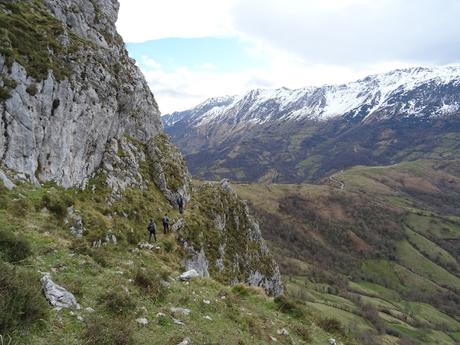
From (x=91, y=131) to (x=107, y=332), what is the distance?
3218cm

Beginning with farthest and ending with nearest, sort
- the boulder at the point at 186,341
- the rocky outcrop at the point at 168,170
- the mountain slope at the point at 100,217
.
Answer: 1. the rocky outcrop at the point at 168,170
2. the mountain slope at the point at 100,217
3. the boulder at the point at 186,341

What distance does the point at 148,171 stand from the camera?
55625 mm

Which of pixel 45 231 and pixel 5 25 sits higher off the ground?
pixel 5 25

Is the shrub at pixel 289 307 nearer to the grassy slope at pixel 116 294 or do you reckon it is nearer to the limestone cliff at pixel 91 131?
the grassy slope at pixel 116 294

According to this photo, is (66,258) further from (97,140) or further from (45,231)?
(97,140)

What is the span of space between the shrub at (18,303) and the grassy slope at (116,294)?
26 cm

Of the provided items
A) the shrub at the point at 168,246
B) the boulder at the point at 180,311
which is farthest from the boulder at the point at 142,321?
the shrub at the point at 168,246

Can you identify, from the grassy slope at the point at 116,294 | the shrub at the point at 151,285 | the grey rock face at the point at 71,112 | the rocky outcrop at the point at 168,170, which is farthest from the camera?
the rocky outcrop at the point at 168,170

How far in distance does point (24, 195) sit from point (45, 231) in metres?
5.15

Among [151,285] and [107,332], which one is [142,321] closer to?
[107,332]

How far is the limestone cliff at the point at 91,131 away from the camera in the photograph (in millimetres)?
32562

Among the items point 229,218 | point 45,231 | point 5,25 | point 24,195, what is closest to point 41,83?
point 5,25

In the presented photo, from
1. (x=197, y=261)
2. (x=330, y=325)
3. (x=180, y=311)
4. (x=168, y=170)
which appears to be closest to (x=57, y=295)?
(x=180, y=311)

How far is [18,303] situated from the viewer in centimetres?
1255
